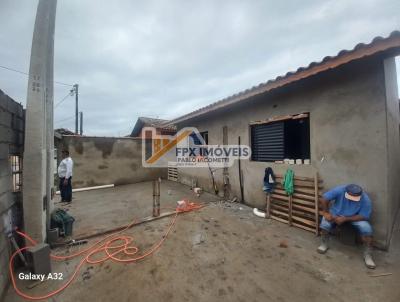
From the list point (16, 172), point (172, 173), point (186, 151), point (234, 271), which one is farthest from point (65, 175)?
point (234, 271)

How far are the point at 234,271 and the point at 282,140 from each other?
3114mm

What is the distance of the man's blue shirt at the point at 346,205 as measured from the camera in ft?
9.03

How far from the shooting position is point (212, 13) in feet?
14.3

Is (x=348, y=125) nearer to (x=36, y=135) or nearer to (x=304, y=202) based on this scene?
(x=304, y=202)

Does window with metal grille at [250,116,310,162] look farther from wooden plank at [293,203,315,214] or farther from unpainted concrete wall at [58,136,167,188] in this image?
unpainted concrete wall at [58,136,167,188]

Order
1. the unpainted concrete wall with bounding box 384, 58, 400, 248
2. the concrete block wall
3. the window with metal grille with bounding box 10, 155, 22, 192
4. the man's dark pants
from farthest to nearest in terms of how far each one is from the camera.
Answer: the man's dark pants
the unpainted concrete wall with bounding box 384, 58, 400, 248
the window with metal grille with bounding box 10, 155, 22, 192
the concrete block wall

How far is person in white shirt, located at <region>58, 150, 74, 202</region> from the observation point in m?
5.67

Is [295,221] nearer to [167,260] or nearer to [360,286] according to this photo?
[360,286]

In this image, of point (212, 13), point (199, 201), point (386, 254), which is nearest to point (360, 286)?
point (386, 254)

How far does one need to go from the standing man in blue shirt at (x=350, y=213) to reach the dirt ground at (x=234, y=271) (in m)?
0.20

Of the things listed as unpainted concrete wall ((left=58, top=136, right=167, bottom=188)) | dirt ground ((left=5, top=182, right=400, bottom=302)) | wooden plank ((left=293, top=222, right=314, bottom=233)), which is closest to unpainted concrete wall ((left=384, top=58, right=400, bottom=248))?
Result: dirt ground ((left=5, top=182, right=400, bottom=302))

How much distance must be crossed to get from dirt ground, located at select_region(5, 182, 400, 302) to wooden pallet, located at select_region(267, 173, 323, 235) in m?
0.22

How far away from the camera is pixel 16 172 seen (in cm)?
273

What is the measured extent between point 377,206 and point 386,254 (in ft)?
2.41
